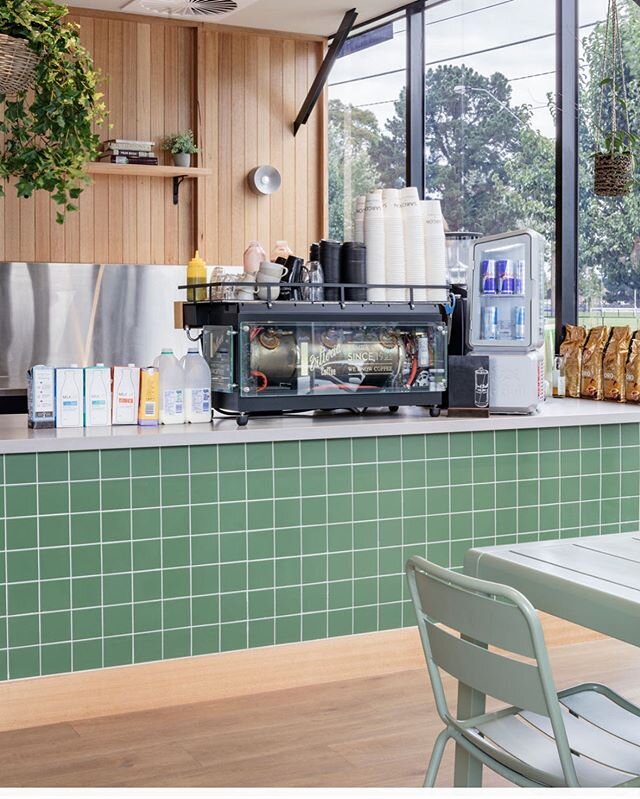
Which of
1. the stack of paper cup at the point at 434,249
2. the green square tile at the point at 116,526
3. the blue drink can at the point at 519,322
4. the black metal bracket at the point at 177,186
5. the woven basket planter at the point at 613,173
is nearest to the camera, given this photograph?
the green square tile at the point at 116,526

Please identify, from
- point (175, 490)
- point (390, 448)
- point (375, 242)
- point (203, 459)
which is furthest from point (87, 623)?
point (375, 242)

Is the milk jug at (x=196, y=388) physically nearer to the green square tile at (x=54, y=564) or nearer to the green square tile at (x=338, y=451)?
the green square tile at (x=338, y=451)

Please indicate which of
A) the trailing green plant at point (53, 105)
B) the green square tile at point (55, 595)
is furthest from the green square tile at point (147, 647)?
the trailing green plant at point (53, 105)

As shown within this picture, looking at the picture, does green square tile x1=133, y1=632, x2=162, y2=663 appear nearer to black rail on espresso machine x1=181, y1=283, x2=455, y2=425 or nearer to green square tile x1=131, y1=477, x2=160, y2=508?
green square tile x1=131, y1=477, x2=160, y2=508

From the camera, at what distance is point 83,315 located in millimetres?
5730

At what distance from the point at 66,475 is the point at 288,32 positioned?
3978mm

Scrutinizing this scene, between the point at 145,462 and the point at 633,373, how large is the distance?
200 centimetres

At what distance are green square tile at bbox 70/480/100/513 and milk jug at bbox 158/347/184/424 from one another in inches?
14.6

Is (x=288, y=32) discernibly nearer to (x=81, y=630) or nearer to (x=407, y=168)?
(x=407, y=168)

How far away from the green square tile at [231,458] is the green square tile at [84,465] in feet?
1.20

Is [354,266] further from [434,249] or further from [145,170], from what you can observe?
[145,170]

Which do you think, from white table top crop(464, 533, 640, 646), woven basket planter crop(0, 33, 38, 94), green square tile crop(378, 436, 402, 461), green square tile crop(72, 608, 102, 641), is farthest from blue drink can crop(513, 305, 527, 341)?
woven basket planter crop(0, 33, 38, 94)

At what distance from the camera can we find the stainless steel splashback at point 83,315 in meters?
5.60
